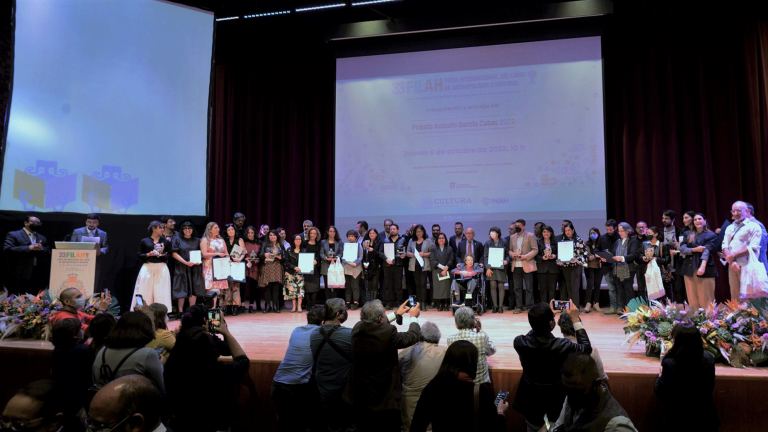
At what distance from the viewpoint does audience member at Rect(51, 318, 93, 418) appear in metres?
3.11

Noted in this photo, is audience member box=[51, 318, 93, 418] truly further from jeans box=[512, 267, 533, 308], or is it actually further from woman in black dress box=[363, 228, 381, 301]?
jeans box=[512, 267, 533, 308]

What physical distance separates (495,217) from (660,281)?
9.31ft

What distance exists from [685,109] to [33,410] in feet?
29.9

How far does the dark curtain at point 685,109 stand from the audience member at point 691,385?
20.3ft

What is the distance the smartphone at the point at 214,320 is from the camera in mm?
3084

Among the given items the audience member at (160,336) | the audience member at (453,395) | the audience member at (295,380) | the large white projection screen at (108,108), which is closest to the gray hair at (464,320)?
the audience member at (453,395)

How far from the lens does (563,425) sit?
236cm

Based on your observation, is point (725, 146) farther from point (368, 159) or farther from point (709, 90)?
point (368, 159)

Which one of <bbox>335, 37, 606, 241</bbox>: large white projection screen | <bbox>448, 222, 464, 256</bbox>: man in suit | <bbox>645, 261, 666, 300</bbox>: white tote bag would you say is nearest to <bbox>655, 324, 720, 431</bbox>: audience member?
<bbox>645, 261, 666, 300</bbox>: white tote bag

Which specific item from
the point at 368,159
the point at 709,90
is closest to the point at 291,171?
the point at 368,159

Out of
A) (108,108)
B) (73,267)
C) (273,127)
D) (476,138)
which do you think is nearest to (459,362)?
(73,267)

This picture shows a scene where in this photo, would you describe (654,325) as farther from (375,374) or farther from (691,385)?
(375,374)

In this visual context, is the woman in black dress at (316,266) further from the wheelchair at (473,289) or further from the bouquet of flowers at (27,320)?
the bouquet of flowers at (27,320)

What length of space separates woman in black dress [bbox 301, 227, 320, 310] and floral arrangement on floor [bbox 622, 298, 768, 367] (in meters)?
4.77
